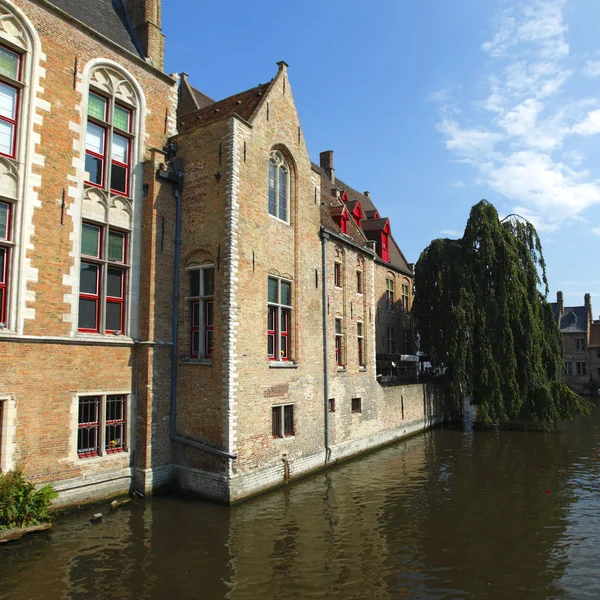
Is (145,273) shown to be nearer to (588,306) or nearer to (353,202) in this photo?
(353,202)

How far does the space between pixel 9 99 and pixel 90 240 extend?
345 cm

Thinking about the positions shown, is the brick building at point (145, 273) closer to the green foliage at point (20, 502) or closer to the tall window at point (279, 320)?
the tall window at point (279, 320)

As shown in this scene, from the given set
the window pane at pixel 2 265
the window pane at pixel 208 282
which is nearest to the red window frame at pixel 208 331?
the window pane at pixel 208 282

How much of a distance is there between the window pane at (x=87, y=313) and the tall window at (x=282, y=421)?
5495mm

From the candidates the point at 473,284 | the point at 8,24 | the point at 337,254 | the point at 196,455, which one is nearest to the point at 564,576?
the point at 196,455

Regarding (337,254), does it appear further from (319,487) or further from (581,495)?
(581,495)

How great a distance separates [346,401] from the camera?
59.0ft

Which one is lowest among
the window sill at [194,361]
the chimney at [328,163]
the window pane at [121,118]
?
the window sill at [194,361]

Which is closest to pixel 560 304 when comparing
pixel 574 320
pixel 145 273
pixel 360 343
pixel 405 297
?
pixel 574 320

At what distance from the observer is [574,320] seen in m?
56.7

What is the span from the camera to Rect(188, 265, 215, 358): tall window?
1316 cm

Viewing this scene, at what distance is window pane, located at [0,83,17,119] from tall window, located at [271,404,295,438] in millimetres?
9778

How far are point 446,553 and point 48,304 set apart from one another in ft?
32.0

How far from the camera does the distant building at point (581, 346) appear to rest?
5375cm
